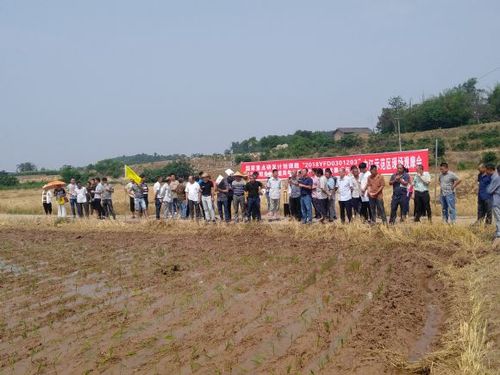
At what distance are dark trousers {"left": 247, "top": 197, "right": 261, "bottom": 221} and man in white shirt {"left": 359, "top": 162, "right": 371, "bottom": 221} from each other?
2.77 m

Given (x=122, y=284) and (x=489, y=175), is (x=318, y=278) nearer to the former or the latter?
(x=122, y=284)

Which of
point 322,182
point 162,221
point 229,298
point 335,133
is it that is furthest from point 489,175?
point 335,133

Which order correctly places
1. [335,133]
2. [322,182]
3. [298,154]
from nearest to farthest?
1. [322,182]
2. [298,154]
3. [335,133]

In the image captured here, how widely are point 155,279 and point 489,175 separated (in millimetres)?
6584

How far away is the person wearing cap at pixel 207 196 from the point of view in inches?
551

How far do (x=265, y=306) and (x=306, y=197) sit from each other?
6989 millimetres

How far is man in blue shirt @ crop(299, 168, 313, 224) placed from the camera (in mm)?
12680

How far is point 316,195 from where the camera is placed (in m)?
12.9

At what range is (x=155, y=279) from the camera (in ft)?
25.7

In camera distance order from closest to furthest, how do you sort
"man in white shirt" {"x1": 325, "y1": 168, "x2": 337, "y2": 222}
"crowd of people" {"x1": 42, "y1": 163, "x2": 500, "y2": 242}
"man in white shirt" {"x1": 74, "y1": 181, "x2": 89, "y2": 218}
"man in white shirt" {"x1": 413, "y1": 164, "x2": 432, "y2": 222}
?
"crowd of people" {"x1": 42, "y1": 163, "x2": 500, "y2": 242} → "man in white shirt" {"x1": 413, "y1": 164, "x2": 432, "y2": 222} → "man in white shirt" {"x1": 325, "y1": 168, "x2": 337, "y2": 222} → "man in white shirt" {"x1": 74, "y1": 181, "x2": 89, "y2": 218}

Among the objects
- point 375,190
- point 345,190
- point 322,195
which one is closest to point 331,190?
point 322,195

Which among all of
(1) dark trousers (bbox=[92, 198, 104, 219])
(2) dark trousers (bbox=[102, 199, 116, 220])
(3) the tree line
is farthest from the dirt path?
(3) the tree line

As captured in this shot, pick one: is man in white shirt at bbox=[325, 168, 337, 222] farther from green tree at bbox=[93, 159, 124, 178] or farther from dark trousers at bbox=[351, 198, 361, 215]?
green tree at bbox=[93, 159, 124, 178]

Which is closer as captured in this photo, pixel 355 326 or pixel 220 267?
pixel 355 326
